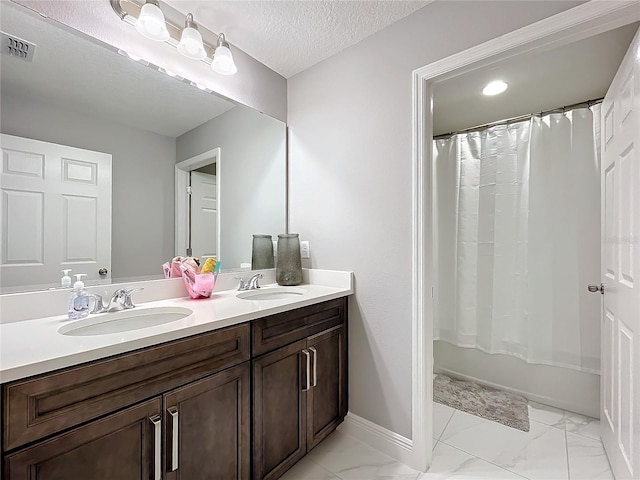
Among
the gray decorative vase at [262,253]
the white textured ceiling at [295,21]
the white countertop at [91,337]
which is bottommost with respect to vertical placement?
the white countertop at [91,337]

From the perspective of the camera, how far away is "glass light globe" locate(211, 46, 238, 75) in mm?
1571

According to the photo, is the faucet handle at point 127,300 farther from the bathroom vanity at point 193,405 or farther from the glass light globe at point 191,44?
→ the glass light globe at point 191,44

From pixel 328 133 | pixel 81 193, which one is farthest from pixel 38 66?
pixel 328 133

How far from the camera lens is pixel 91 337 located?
2.94 ft

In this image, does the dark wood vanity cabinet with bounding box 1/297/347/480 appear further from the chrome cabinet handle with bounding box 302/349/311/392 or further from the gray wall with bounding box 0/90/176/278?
the gray wall with bounding box 0/90/176/278

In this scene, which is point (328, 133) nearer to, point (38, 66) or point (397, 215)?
point (397, 215)

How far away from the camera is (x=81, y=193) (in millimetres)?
1291

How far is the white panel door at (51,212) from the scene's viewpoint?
1.12 meters

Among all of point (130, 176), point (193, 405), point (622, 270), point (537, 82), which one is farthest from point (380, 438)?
point (537, 82)

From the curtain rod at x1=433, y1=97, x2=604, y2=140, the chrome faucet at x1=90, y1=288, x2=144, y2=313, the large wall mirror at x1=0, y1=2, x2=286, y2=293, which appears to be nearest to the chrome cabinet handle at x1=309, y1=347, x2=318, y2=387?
the large wall mirror at x1=0, y1=2, x2=286, y2=293

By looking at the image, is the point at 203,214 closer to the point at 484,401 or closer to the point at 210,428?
the point at 210,428

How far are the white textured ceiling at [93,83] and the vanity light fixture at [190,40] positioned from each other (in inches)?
6.5

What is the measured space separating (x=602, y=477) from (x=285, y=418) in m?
1.55

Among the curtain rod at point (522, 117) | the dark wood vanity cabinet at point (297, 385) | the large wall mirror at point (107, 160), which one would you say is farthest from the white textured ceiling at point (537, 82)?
the dark wood vanity cabinet at point (297, 385)
